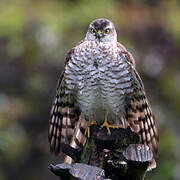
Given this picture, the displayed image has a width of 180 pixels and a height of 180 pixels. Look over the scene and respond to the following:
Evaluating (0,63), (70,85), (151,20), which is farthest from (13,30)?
(70,85)

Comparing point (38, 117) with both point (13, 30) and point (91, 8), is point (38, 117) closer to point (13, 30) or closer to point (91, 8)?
point (13, 30)

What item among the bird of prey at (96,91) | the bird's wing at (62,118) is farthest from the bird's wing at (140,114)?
the bird's wing at (62,118)

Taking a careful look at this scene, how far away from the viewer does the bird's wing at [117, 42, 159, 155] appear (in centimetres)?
458

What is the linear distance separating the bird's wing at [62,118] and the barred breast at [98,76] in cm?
6

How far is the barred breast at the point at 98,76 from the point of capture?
16.0 feet

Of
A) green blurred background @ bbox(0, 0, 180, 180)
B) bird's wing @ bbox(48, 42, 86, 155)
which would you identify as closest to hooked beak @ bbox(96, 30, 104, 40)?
bird's wing @ bbox(48, 42, 86, 155)

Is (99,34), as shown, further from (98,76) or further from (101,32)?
(98,76)

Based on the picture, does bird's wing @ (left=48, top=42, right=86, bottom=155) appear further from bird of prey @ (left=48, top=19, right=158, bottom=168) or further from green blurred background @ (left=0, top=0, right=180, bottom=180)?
green blurred background @ (left=0, top=0, right=180, bottom=180)

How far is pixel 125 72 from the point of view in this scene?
4859 millimetres

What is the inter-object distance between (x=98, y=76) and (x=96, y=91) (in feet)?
0.63

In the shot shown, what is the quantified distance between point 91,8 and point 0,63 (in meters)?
1.85

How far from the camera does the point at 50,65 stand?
26.3 feet

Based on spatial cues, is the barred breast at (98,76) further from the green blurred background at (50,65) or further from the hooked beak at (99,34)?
the green blurred background at (50,65)

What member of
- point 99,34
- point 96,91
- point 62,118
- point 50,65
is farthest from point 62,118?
point 50,65
